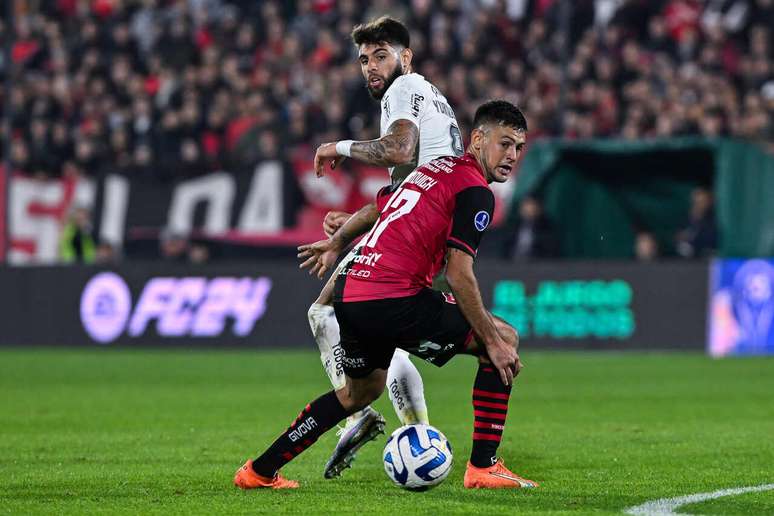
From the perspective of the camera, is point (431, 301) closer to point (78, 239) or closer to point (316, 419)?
point (316, 419)

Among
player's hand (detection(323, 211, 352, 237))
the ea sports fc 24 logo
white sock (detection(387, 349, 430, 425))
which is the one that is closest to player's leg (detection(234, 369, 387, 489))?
white sock (detection(387, 349, 430, 425))

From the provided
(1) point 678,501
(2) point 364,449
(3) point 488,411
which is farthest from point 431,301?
(2) point 364,449

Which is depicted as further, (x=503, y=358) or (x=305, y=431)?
(x=305, y=431)

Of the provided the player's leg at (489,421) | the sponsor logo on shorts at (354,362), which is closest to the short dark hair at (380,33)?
the player's leg at (489,421)

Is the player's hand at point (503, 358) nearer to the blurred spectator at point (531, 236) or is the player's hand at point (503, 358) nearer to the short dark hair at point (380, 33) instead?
the short dark hair at point (380, 33)

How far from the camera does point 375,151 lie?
722 cm

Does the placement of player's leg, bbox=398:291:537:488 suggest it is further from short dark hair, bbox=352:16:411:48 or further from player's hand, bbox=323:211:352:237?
short dark hair, bbox=352:16:411:48

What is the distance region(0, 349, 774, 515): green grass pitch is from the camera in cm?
686

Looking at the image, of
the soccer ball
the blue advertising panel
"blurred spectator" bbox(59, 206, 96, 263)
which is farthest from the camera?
"blurred spectator" bbox(59, 206, 96, 263)

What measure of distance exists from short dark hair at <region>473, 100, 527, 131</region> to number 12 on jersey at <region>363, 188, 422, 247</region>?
0.53 meters

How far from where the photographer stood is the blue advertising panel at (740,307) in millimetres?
17859

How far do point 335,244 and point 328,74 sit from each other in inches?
555

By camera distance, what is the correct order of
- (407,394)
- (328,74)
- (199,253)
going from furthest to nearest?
1. (328,74)
2. (199,253)
3. (407,394)

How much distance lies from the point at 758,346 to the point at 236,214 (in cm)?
712
